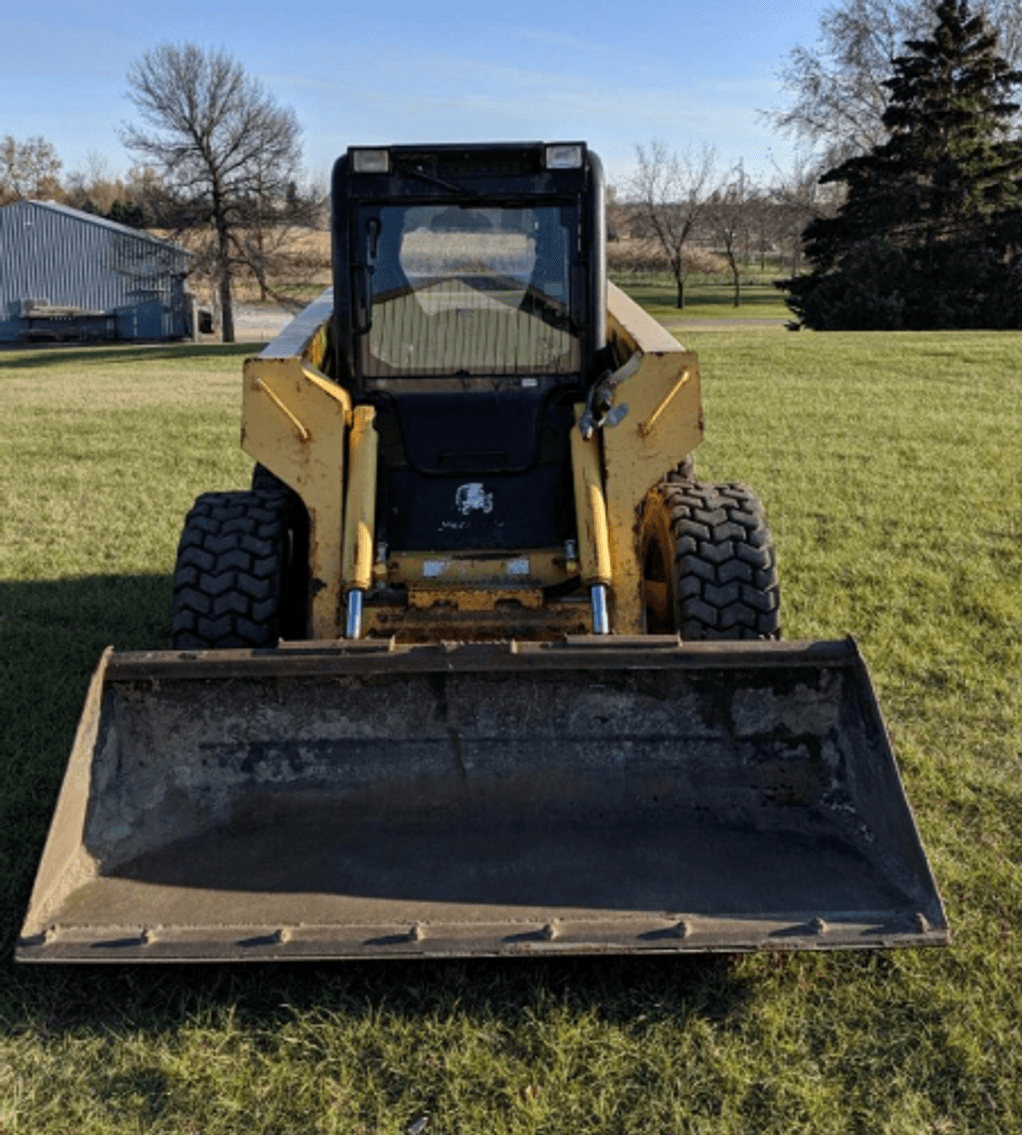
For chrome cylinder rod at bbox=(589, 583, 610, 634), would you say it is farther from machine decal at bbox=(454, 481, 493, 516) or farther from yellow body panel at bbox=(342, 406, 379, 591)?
yellow body panel at bbox=(342, 406, 379, 591)

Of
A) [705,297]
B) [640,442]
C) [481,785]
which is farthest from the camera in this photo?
[705,297]

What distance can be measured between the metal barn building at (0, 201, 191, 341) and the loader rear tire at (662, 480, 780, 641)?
35773 mm

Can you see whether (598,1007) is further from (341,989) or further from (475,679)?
(475,679)

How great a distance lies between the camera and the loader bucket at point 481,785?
122 inches

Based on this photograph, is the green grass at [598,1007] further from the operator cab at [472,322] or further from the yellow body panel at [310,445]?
the operator cab at [472,322]

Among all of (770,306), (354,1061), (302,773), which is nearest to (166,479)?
(302,773)

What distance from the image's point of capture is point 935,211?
96.7 feet

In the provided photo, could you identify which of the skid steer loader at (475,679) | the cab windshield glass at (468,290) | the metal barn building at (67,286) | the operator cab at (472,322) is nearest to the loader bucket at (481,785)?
the skid steer loader at (475,679)

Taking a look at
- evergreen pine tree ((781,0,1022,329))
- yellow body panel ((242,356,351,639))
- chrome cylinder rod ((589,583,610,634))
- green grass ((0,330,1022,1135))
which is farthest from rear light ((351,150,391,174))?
evergreen pine tree ((781,0,1022,329))

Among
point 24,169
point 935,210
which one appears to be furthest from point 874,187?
point 24,169

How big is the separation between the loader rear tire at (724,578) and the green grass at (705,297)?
101ft

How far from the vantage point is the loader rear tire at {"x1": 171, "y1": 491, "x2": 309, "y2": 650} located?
4180mm

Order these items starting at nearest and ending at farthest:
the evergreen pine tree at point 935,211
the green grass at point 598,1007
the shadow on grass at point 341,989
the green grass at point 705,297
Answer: the green grass at point 598,1007 < the shadow on grass at point 341,989 < the evergreen pine tree at point 935,211 < the green grass at point 705,297

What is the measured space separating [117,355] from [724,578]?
28690 mm
